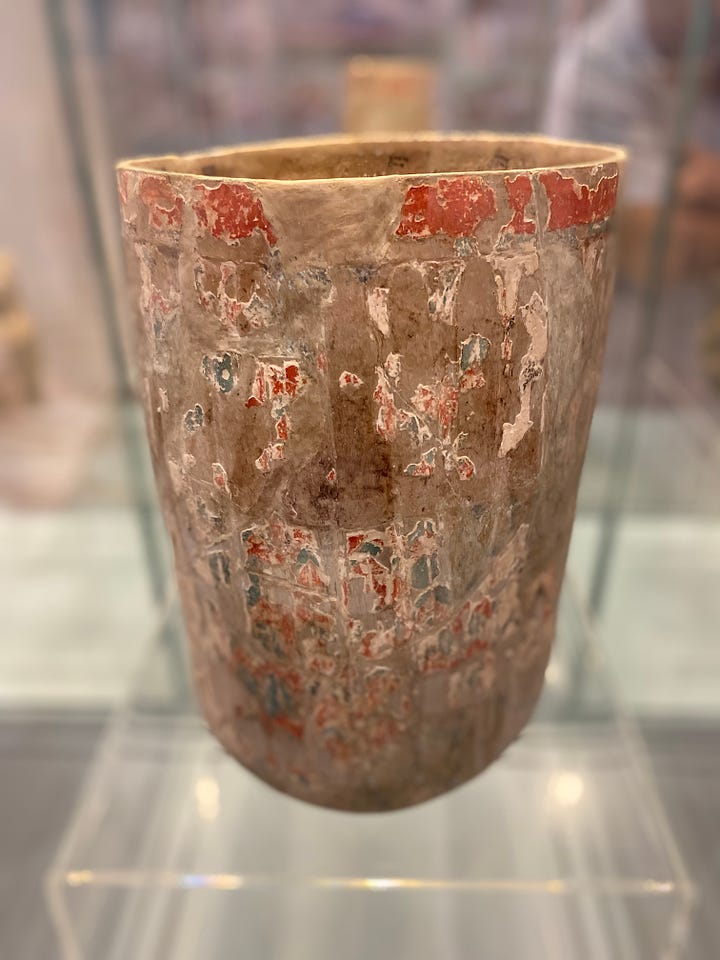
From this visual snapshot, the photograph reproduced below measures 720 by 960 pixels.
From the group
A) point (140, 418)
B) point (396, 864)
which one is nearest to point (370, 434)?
point (396, 864)

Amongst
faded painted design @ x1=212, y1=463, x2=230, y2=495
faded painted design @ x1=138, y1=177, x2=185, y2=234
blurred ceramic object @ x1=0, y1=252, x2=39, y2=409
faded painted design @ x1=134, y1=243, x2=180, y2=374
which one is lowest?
blurred ceramic object @ x1=0, y1=252, x2=39, y2=409

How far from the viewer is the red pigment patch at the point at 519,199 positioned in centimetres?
58

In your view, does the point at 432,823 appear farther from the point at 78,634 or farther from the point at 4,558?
the point at 4,558

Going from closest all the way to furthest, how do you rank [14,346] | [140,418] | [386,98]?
[140,418]
[14,346]
[386,98]

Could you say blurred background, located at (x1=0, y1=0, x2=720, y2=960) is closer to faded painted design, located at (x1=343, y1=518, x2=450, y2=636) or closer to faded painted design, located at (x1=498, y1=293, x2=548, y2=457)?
faded painted design, located at (x1=343, y1=518, x2=450, y2=636)

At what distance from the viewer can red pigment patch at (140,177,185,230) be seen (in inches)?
23.8

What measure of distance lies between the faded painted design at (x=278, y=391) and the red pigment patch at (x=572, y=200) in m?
0.23

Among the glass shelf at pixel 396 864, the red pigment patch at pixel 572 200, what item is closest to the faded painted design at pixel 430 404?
the red pigment patch at pixel 572 200

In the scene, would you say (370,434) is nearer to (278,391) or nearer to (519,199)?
(278,391)

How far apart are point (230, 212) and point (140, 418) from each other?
1345mm

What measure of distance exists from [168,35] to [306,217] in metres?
Result: 2.83

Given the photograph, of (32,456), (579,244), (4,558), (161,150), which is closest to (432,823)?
(579,244)

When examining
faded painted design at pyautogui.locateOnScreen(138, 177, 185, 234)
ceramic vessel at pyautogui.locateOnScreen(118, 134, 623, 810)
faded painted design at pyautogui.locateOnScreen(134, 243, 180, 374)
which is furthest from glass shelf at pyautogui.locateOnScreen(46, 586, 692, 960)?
faded painted design at pyautogui.locateOnScreen(138, 177, 185, 234)

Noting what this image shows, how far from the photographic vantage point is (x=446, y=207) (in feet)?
1.85
